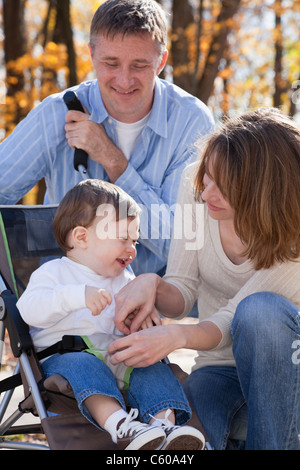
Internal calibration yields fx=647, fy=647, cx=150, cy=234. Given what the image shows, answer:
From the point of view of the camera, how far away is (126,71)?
3041 millimetres

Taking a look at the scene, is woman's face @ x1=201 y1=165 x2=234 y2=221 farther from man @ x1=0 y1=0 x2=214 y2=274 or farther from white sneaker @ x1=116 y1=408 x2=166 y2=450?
white sneaker @ x1=116 y1=408 x2=166 y2=450

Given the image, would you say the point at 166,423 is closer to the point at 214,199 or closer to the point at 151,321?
the point at 151,321

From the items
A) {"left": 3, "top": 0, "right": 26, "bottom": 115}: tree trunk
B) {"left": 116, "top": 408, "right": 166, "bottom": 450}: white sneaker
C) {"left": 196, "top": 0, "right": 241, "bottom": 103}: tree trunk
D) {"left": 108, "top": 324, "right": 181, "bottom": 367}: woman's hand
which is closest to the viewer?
{"left": 116, "top": 408, "right": 166, "bottom": 450}: white sneaker

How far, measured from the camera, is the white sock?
1884mm

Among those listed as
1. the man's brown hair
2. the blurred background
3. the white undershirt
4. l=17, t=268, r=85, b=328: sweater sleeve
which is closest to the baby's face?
l=17, t=268, r=85, b=328: sweater sleeve

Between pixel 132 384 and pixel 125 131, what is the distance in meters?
1.49

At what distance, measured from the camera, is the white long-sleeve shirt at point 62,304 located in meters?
2.13

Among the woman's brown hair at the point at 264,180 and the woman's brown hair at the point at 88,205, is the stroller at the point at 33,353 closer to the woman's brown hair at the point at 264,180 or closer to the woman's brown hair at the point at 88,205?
the woman's brown hair at the point at 88,205

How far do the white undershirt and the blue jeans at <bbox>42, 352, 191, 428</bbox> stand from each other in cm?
134

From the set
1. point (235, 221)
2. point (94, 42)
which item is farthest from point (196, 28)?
point (235, 221)

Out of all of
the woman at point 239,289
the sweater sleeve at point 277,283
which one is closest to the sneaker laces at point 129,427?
the woman at point 239,289

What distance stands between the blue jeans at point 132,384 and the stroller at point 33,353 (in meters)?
0.04

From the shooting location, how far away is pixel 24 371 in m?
2.15
